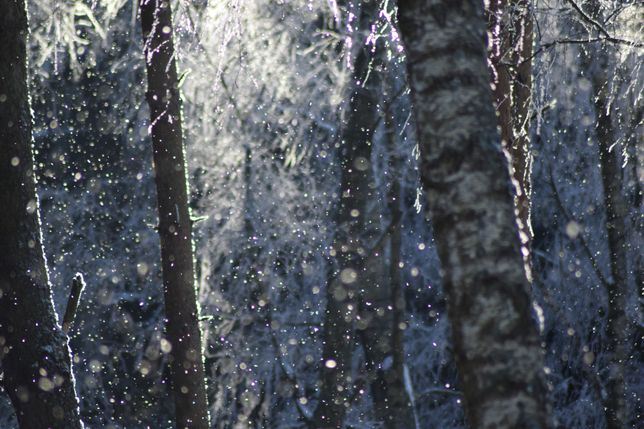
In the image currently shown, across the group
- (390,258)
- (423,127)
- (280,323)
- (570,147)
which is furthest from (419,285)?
(423,127)

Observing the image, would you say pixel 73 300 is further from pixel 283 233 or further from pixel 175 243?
pixel 283 233

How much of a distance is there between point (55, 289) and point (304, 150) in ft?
14.5

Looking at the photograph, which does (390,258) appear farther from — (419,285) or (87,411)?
(87,411)

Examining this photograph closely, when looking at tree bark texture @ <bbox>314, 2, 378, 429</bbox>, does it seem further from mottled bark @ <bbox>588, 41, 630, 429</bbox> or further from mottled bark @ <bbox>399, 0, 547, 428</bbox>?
mottled bark @ <bbox>399, 0, 547, 428</bbox>

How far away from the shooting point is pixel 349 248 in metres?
14.7

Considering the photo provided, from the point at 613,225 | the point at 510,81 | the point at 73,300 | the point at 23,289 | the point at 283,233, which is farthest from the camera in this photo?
the point at 283,233

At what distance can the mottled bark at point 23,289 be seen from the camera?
6.36 meters

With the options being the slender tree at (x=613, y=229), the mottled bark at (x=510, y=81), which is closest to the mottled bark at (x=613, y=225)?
the slender tree at (x=613, y=229)

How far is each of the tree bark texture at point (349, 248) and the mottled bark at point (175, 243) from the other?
257 inches

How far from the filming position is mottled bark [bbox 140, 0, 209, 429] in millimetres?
8055

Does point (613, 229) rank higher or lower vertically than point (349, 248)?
lower

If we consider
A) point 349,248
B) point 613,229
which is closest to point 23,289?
point 613,229

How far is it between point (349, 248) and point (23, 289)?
338 inches

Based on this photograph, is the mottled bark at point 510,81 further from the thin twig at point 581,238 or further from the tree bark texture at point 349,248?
the thin twig at point 581,238
